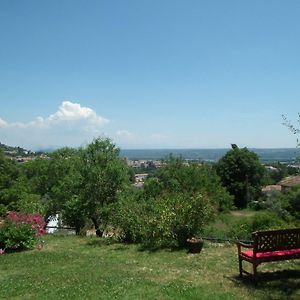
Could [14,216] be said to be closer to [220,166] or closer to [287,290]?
[287,290]

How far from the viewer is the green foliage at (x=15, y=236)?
589 inches

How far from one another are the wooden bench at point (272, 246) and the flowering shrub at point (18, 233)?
8.53 m

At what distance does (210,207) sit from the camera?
15.1 m

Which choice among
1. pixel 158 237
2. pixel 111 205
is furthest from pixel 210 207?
pixel 111 205

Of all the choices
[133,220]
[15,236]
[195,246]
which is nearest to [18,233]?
[15,236]

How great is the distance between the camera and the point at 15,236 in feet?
49.0

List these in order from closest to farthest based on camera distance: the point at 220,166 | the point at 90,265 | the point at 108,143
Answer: the point at 90,265
the point at 108,143
the point at 220,166

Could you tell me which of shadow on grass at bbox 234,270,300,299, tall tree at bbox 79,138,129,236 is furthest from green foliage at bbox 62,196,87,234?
shadow on grass at bbox 234,270,300,299

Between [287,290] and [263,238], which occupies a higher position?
[263,238]

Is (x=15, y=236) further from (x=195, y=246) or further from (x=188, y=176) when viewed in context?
(x=188, y=176)

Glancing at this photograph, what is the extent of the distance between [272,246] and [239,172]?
5811cm

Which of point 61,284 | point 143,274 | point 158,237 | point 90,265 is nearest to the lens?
point 61,284

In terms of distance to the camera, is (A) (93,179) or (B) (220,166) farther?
(B) (220,166)

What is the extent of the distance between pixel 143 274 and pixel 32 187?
34817 mm
